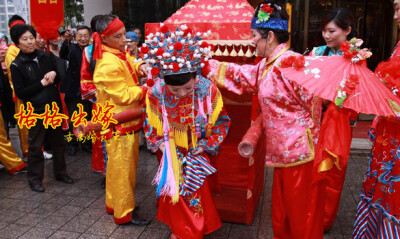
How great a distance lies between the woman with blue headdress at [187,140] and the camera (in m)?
2.44

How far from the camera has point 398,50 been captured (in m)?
2.29

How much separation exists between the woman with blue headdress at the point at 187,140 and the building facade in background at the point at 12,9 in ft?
22.1

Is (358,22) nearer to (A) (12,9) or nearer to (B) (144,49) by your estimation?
(B) (144,49)

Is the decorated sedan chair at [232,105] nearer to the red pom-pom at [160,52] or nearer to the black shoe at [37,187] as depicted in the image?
the red pom-pom at [160,52]

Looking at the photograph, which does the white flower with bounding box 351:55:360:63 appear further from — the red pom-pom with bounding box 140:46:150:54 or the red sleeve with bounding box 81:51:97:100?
the red sleeve with bounding box 81:51:97:100

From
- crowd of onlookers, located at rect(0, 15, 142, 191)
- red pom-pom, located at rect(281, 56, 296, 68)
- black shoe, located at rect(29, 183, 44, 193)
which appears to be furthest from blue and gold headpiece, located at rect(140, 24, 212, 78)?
black shoe, located at rect(29, 183, 44, 193)

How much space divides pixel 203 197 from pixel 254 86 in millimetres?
931

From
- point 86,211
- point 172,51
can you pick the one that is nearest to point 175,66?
point 172,51

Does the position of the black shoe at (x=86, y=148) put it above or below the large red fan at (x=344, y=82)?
below

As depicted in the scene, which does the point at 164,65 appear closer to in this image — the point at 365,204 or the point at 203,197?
the point at 203,197

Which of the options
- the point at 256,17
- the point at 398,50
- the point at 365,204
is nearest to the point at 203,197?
the point at 365,204

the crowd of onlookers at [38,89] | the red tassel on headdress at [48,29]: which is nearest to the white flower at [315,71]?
the crowd of onlookers at [38,89]

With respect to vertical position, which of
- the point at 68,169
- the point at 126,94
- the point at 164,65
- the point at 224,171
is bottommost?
the point at 68,169

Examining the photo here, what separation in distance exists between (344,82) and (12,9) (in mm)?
8266
